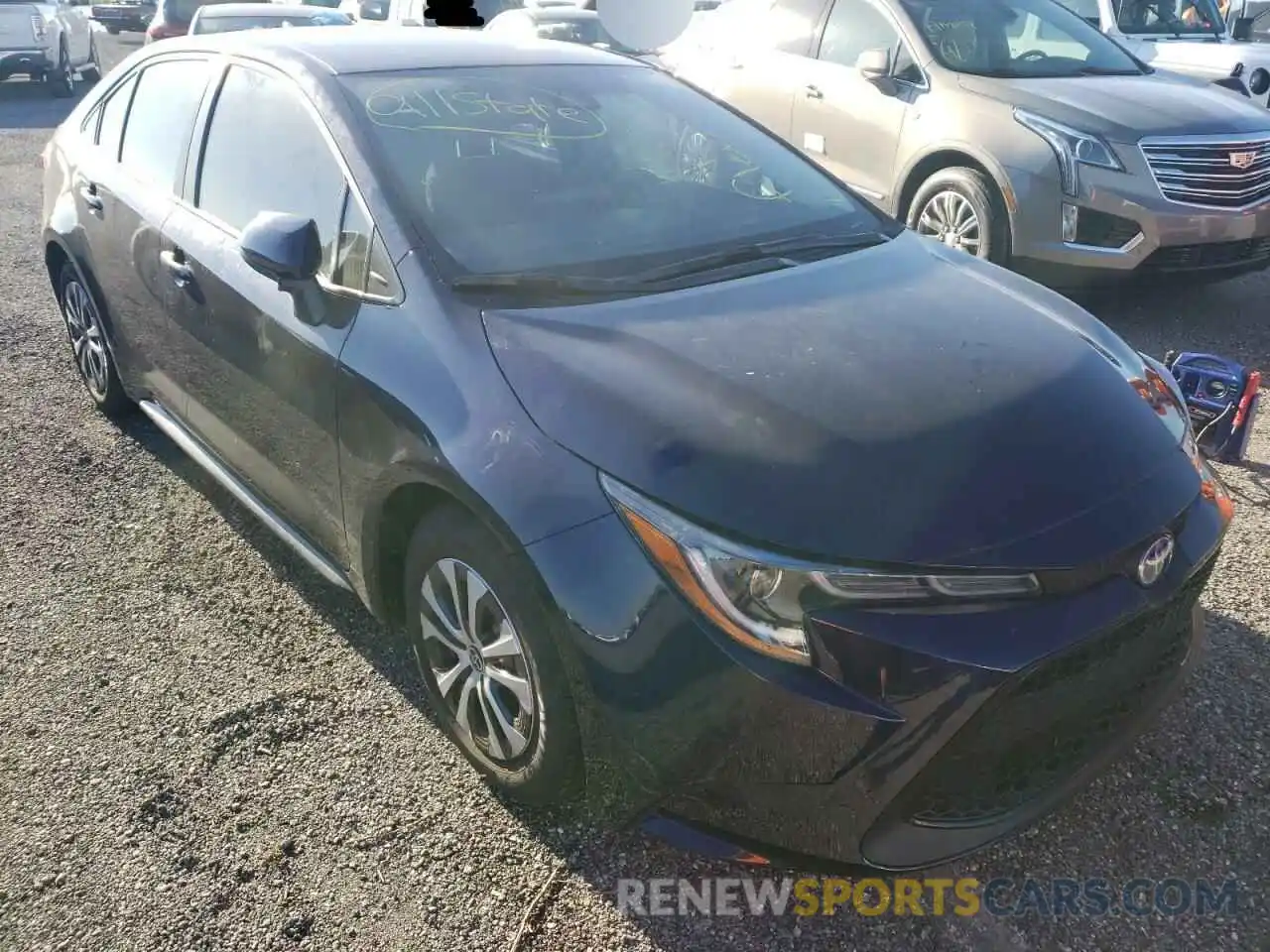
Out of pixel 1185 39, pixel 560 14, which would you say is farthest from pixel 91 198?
pixel 560 14

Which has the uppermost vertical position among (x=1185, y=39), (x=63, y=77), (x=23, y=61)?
(x=1185, y=39)

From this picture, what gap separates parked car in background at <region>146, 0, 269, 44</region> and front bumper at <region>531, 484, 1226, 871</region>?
14.8 m

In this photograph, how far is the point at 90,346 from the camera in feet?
14.7

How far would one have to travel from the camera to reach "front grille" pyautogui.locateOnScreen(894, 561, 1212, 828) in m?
1.87

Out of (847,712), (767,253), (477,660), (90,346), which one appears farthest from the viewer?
(90,346)

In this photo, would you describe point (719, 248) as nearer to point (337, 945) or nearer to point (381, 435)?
point (381, 435)

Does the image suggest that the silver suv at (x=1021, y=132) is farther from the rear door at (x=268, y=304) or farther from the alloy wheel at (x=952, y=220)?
the rear door at (x=268, y=304)

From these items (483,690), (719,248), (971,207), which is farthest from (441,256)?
(971,207)

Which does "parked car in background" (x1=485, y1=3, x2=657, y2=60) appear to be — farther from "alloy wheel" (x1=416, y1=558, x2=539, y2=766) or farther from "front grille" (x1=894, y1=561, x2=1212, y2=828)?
"front grille" (x1=894, y1=561, x2=1212, y2=828)

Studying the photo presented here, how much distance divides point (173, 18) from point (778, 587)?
51.0 feet

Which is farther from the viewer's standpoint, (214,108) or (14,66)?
(14,66)

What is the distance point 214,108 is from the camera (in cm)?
333

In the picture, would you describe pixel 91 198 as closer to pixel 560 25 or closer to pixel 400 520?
pixel 400 520

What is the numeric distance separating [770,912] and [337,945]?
0.89 metres
